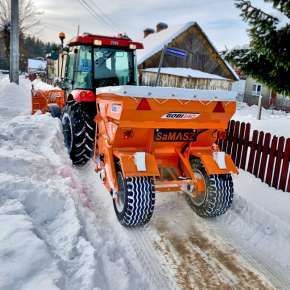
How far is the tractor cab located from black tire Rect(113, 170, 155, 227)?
2.66 m

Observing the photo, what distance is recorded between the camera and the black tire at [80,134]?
5.73 meters

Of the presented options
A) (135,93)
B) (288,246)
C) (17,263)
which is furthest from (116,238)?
(288,246)

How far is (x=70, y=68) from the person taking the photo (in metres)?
6.80

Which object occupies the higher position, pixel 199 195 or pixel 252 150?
pixel 252 150

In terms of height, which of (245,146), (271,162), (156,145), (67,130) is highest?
(156,145)

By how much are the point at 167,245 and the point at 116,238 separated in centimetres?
62

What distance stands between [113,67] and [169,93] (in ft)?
9.21

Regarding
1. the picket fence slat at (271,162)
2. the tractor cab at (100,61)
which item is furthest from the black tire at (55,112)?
the picket fence slat at (271,162)

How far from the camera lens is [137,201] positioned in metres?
4.06

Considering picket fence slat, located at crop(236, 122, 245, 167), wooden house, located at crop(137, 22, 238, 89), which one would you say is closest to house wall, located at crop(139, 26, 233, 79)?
wooden house, located at crop(137, 22, 238, 89)

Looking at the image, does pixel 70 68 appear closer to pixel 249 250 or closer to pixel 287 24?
pixel 287 24

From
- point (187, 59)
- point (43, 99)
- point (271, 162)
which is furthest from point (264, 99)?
point (271, 162)

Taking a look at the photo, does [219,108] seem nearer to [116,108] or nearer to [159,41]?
[116,108]

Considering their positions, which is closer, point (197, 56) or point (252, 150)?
point (252, 150)
